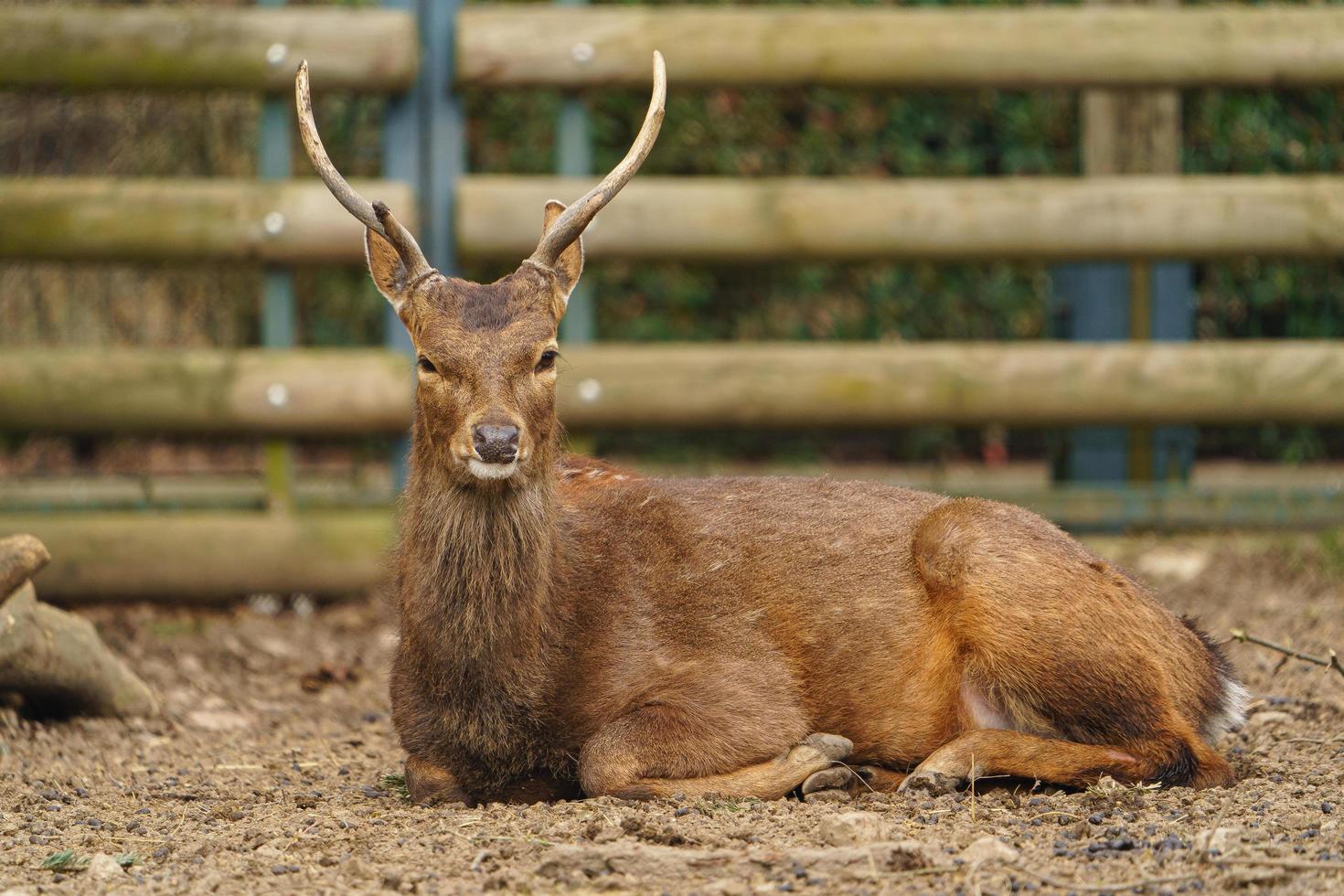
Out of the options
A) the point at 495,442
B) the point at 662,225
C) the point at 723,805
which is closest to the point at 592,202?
the point at 495,442

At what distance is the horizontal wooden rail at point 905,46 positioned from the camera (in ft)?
25.1

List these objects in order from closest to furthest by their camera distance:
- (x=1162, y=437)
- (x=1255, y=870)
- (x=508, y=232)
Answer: (x=1255, y=870) → (x=508, y=232) → (x=1162, y=437)

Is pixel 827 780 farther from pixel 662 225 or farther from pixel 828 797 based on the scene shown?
pixel 662 225

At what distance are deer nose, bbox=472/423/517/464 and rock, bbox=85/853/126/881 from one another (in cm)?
132

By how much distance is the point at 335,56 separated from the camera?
7.57 metres

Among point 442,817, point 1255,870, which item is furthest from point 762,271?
point 1255,870

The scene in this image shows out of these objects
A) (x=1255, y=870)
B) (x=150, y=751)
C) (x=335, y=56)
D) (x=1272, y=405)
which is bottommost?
(x=150, y=751)

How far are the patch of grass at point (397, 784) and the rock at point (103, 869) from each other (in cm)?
93

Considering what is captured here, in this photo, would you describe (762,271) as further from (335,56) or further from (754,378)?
(335,56)

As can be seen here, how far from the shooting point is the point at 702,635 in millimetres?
4824

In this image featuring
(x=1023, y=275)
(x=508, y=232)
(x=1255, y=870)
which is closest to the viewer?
(x=1255, y=870)

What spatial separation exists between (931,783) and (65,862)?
2.18m

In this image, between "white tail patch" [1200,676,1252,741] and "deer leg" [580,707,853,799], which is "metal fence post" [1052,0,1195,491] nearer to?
"white tail patch" [1200,676,1252,741]

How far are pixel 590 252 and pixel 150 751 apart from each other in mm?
3108
